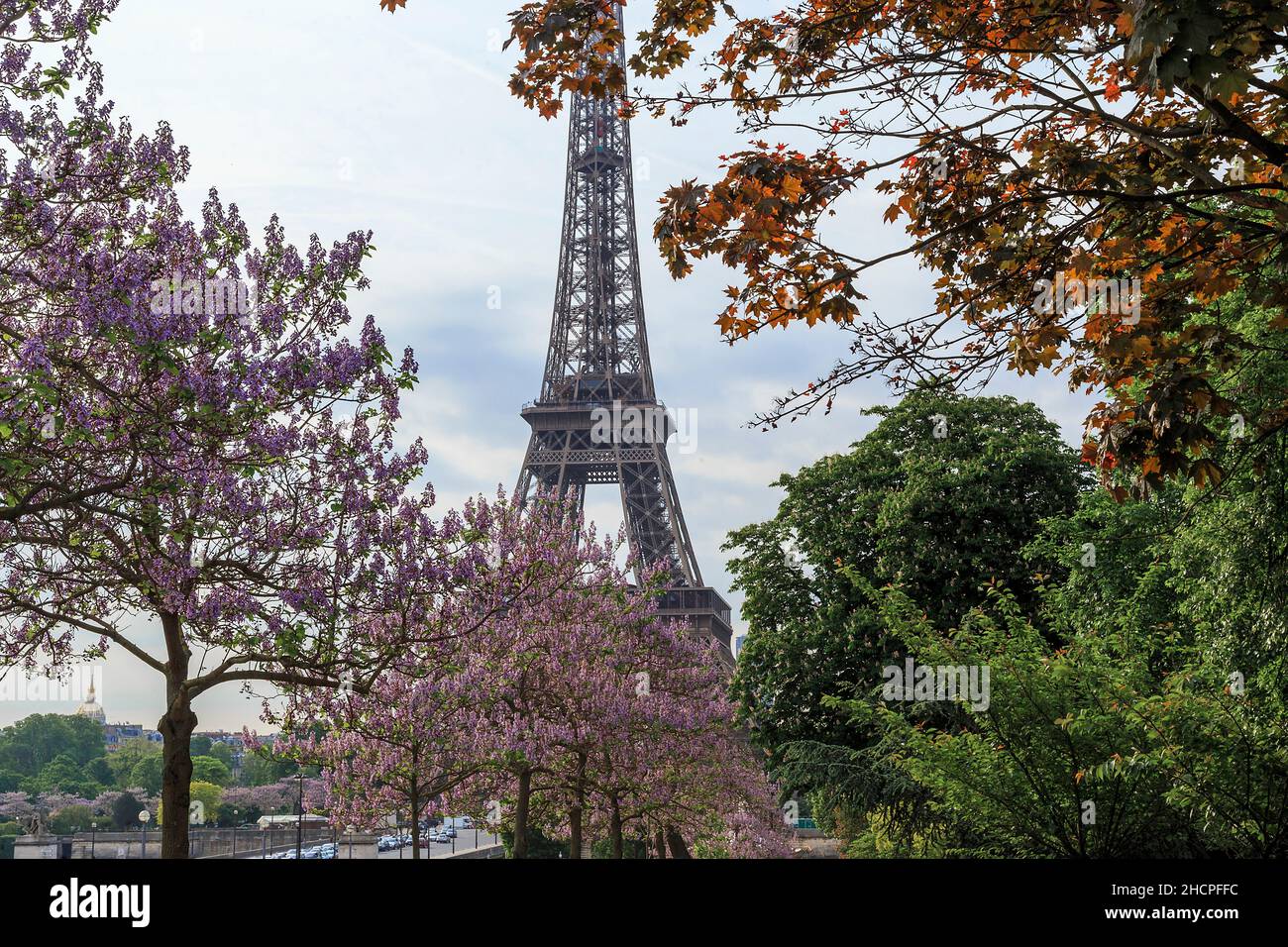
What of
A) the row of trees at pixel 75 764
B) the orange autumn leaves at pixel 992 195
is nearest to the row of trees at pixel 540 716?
the orange autumn leaves at pixel 992 195

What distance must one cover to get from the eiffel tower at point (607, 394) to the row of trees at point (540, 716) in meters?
31.7

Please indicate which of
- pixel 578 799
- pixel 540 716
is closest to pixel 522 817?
pixel 540 716

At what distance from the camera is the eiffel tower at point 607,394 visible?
223 feet

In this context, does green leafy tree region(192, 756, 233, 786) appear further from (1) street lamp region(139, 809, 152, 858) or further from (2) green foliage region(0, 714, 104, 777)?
(1) street lamp region(139, 809, 152, 858)

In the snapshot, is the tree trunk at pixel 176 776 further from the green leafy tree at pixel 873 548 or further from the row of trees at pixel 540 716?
the green leafy tree at pixel 873 548

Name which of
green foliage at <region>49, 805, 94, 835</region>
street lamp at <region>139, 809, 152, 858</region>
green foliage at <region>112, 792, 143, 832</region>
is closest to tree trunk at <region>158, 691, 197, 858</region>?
street lamp at <region>139, 809, 152, 858</region>

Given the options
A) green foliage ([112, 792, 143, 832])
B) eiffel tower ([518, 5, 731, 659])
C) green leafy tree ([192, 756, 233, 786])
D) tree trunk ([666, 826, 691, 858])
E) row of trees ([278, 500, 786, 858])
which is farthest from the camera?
green leafy tree ([192, 756, 233, 786])

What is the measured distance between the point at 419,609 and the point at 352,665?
102cm

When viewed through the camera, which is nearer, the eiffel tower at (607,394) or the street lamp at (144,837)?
the street lamp at (144,837)

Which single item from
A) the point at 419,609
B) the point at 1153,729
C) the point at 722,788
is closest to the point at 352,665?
the point at 419,609

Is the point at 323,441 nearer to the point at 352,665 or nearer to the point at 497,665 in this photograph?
the point at 352,665

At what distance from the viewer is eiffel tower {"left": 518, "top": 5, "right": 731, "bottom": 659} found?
6788 cm

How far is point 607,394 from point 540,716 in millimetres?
47929

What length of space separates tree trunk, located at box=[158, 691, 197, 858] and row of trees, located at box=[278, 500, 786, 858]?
7.34ft
